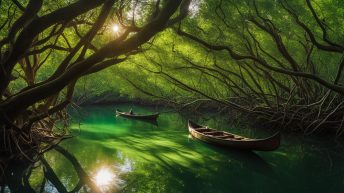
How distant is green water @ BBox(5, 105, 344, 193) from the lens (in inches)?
345

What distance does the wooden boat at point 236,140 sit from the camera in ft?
37.2

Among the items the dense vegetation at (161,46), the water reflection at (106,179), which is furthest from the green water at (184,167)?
the dense vegetation at (161,46)

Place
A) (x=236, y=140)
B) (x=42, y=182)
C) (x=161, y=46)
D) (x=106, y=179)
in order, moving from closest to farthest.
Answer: (x=42, y=182) < (x=106, y=179) < (x=236, y=140) < (x=161, y=46)

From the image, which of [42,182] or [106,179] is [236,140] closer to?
[106,179]

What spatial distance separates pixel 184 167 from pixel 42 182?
368 cm

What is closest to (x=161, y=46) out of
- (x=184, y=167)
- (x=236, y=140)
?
(x=236, y=140)

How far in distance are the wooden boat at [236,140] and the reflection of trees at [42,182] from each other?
16.0ft

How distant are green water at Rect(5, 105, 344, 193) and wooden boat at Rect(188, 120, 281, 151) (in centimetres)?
29

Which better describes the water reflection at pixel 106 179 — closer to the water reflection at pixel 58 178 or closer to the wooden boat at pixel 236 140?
the water reflection at pixel 58 178

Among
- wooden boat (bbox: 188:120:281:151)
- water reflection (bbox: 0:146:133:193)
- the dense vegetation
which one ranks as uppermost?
the dense vegetation

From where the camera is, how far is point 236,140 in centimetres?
1254

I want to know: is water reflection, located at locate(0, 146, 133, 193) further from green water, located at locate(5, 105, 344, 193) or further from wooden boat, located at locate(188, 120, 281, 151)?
wooden boat, located at locate(188, 120, 281, 151)

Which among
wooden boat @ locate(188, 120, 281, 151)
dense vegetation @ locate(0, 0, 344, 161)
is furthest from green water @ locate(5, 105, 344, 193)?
dense vegetation @ locate(0, 0, 344, 161)

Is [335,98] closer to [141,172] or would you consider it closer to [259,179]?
[259,179]
